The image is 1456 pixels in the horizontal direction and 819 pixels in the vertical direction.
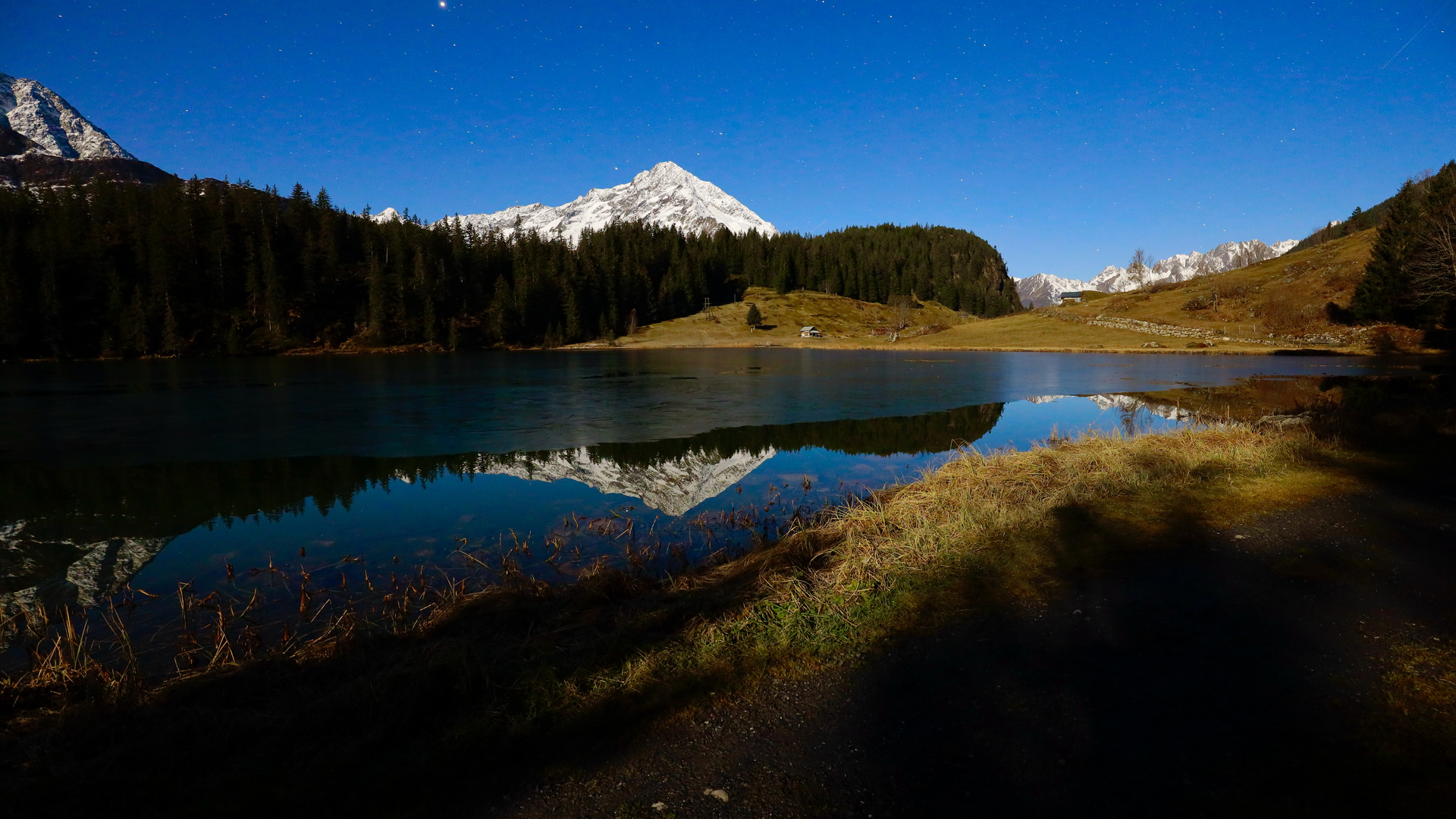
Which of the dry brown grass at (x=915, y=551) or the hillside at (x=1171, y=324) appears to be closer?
the dry brown grass at (x=915, y=551)

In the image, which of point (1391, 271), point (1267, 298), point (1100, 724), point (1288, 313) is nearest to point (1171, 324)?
point (1288, 313)

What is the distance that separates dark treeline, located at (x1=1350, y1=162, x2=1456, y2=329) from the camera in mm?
52938

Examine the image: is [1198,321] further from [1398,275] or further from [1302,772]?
[1302,772]

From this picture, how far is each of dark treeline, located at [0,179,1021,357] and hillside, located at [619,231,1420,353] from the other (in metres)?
17.2

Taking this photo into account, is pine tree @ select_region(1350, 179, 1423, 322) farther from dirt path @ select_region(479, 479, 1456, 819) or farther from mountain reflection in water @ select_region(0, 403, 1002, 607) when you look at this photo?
dirt path @ select_region(479, 479, 1456, 819)

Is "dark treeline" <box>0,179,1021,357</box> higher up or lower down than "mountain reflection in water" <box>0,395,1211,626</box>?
higher up

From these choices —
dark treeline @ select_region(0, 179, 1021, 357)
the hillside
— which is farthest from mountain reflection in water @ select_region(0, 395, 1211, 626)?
dark treeline @ select_region(0, 179, 1021, 357)

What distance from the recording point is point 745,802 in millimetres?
4020

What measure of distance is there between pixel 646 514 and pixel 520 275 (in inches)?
4775

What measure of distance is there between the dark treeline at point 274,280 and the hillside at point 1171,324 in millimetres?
17156

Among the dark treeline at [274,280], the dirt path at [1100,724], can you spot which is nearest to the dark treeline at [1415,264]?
the dirt path at [1100,724]

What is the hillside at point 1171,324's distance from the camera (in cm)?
7531

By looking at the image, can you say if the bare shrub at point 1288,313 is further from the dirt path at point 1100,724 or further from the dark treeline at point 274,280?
the dark treeline at point 274,280

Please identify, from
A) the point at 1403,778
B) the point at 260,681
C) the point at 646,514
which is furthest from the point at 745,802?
the point at 646,514
